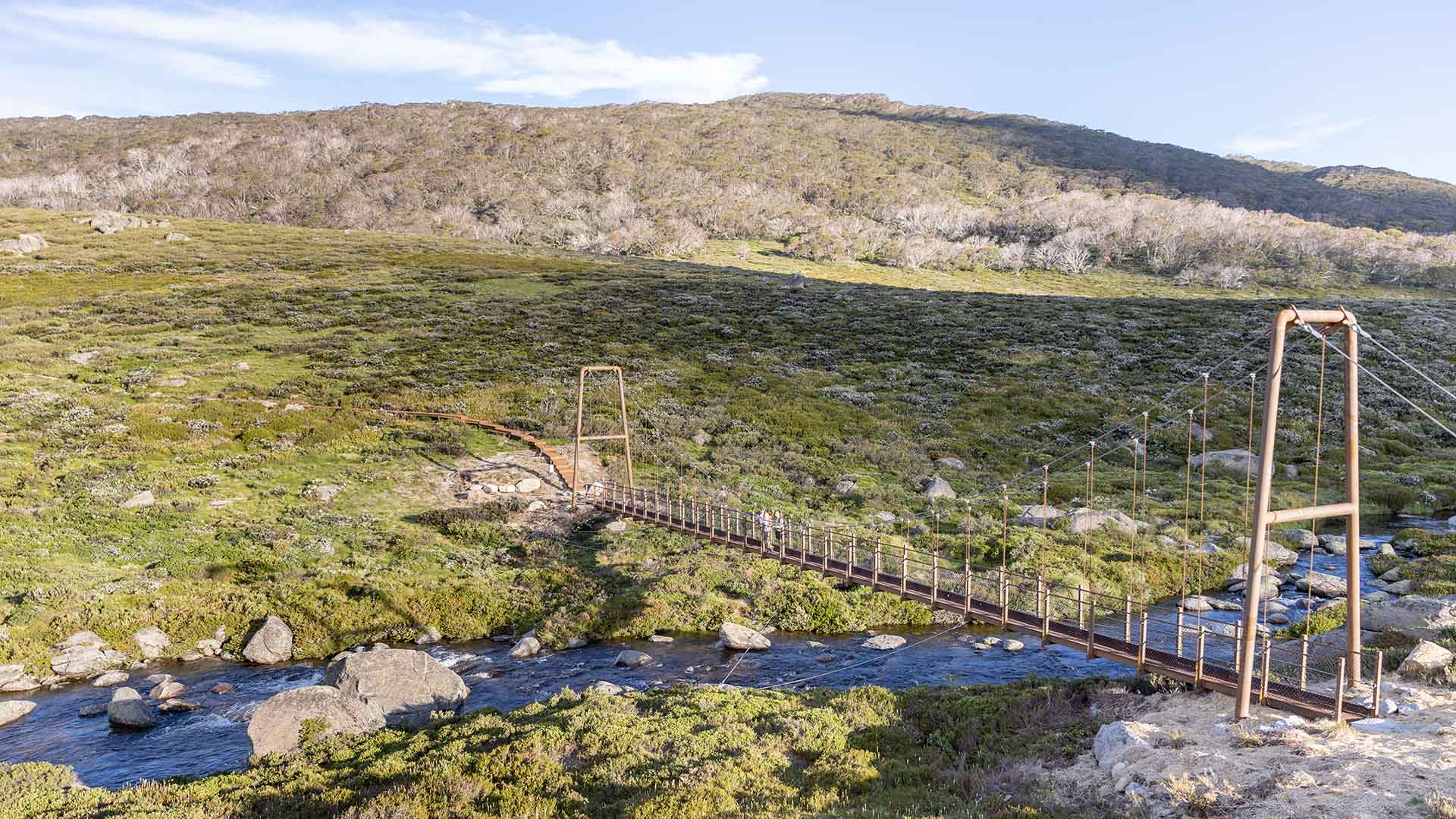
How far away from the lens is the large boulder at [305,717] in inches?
664

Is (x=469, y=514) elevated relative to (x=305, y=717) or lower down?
elevated

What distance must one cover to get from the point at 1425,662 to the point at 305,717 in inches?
930

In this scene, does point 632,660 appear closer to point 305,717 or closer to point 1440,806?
point 305,717

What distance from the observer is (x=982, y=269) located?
138125 millimetres

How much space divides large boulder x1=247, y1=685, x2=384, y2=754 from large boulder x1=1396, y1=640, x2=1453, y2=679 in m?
22.1

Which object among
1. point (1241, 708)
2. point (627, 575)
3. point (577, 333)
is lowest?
point (627, 575)

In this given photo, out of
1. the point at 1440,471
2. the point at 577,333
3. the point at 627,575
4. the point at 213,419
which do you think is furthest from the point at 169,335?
the point at 1440,471

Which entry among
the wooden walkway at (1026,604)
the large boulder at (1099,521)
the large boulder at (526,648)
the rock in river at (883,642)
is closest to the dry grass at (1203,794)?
the wooden walkway at (1026,604)

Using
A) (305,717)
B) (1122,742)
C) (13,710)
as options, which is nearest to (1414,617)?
(1122,742)

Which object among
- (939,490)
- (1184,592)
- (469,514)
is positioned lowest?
(469,514)

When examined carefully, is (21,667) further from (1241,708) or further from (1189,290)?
(1189,290)

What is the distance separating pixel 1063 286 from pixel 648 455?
343 feet

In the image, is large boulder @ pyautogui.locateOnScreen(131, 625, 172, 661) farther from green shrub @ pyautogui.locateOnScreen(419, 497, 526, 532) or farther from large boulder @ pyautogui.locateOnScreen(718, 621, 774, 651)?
large boulder @ pyautogui.locateOnScreen(718, 621, 774, 651)

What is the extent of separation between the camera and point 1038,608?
762 inches
